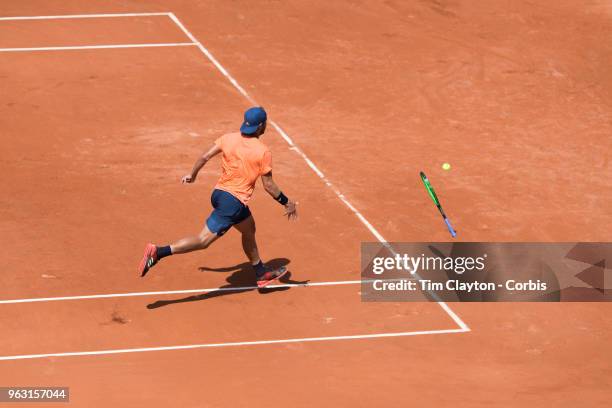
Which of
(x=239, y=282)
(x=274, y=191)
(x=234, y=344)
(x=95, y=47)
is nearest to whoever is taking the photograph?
(x=234, y=344)

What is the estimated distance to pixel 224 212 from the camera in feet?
55.8

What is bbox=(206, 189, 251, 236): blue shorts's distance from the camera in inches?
669

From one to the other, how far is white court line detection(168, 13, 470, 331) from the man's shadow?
1.70 m

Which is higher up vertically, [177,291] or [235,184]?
[235,184]

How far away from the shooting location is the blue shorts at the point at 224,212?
17000 millimetres

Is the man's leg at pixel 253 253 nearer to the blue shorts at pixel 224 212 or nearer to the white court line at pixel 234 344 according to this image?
the blue shorts at pixel 224 212

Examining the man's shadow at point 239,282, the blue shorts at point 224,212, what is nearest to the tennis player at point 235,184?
the blue shorts at point 224,212

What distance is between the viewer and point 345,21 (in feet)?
95.8

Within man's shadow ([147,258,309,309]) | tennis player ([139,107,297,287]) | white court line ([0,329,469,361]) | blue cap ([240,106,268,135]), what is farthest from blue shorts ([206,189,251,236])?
white court line ([0,329,469,361])

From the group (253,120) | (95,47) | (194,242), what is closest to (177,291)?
(194,242)

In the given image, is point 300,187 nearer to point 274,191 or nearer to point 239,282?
point 239,282

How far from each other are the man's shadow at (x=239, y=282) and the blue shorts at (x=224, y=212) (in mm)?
1038

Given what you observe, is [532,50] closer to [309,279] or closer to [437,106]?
[437,106]

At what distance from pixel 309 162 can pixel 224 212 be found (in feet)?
18.3
